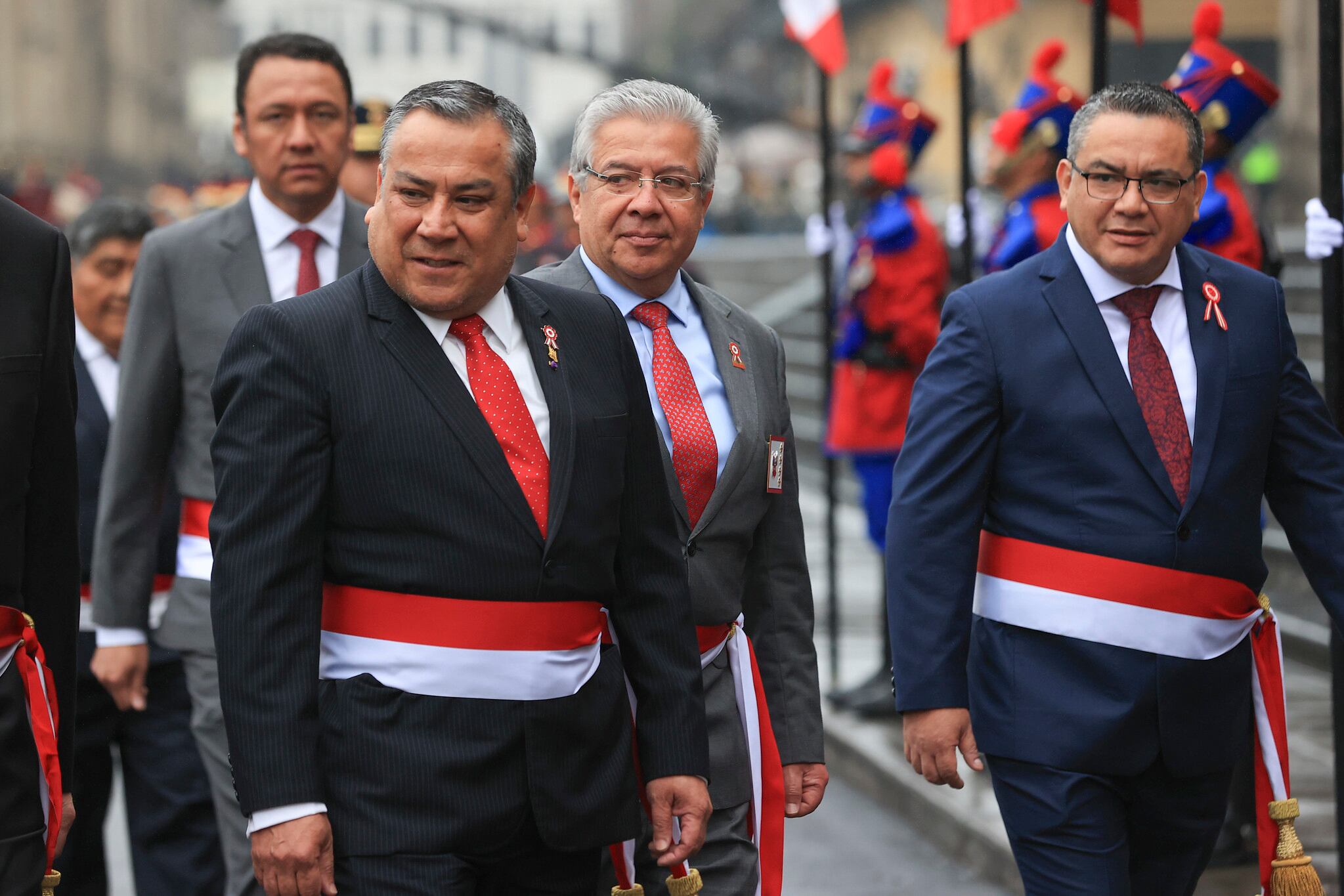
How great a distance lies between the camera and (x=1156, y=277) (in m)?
4.04

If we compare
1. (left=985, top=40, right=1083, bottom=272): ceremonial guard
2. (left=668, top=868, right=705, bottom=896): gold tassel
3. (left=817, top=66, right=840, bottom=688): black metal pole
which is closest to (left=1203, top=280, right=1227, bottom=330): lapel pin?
(left=668, top=868, right=705, bottom=896): gold tassel

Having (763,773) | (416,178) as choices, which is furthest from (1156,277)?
(416,178)

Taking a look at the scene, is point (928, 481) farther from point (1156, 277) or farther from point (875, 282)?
point (875, 282)

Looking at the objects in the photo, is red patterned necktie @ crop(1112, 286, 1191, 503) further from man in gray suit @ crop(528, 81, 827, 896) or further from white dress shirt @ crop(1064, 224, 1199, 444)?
man in gray suit @ crop(528, 81, 827, 896)

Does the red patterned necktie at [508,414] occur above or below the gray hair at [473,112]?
below

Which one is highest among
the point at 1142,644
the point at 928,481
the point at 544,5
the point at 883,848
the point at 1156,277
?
the point at 544,5

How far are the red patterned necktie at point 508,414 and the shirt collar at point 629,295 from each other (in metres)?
0.66

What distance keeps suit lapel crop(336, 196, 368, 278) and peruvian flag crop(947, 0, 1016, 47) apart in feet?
8.50

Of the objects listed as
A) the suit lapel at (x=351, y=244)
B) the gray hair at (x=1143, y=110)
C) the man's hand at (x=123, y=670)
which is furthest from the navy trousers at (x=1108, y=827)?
the man's hand at (x=123, y=670)

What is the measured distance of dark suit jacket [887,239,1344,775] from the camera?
3881mm

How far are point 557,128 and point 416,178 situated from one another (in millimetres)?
114504

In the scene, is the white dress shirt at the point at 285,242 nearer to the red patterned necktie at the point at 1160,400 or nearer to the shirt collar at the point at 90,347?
the shirt collar at the point at 90,347

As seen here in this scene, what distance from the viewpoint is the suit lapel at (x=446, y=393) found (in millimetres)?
3162

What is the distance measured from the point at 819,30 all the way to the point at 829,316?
1.22 meters
